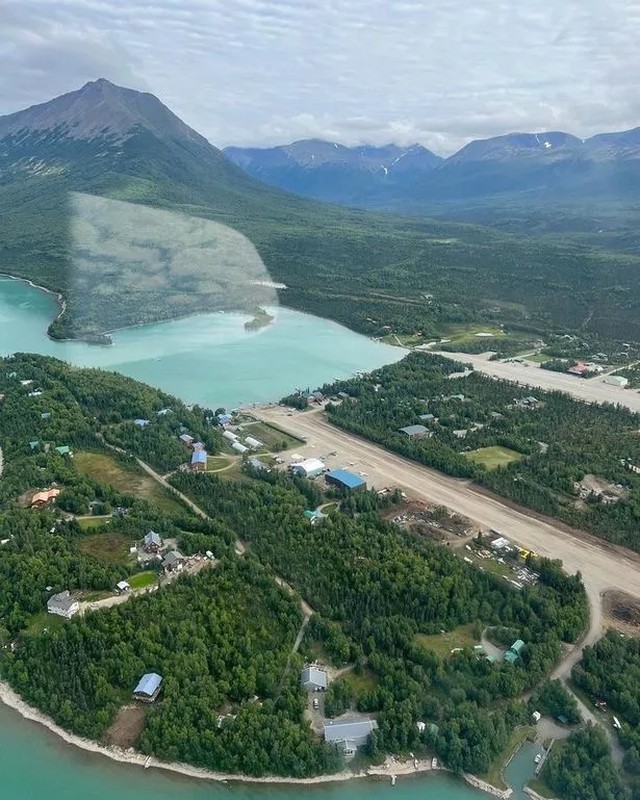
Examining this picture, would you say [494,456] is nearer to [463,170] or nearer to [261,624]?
[261,624]

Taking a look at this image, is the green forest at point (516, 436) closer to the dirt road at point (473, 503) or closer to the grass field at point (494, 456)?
the grass field at point (494, 456)

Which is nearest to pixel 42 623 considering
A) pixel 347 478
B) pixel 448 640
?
pixel 448 640

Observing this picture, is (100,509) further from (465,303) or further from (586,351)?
(465,303)

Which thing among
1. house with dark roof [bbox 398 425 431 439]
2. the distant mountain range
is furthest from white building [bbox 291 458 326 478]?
the distant mountain range

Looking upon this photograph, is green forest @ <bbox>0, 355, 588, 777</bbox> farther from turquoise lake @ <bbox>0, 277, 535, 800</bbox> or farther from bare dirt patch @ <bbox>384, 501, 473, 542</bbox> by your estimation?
bare dirt patch @ <bbox>384, 501, 473, 542</bbox>

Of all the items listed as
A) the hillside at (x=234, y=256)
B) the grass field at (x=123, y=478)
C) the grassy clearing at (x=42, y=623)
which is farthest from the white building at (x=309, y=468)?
the hillside at (x=234, y=256)

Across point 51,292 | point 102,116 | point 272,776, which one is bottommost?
point 272,776
